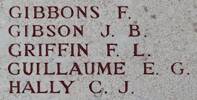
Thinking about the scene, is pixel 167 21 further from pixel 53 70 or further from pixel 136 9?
pixel 53 70

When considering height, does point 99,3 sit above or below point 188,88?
above

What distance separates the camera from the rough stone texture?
17.0ft

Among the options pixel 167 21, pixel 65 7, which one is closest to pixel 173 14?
pixel 167 21

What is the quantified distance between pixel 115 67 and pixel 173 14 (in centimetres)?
29

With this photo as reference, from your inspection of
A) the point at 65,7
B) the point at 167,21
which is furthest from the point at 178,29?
the point at 65,7

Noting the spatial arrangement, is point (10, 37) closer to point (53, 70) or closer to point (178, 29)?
point (53, 70)

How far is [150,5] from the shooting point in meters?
5.20

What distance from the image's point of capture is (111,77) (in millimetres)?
5191

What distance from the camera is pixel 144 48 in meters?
5.19

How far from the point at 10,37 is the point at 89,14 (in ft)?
1.01

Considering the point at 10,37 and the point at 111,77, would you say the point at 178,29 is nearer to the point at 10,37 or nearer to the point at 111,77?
the point at 111,77

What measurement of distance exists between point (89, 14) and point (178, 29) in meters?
0.34

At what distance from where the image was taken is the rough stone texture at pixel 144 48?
5188 mm

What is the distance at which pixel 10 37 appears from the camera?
519 cm
